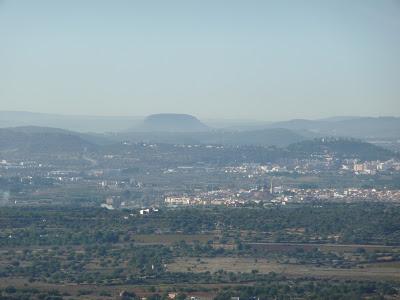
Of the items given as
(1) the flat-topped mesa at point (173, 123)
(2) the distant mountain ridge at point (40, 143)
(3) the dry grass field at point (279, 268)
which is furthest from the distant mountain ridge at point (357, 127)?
(3) the dry grass field at point (279, 268)

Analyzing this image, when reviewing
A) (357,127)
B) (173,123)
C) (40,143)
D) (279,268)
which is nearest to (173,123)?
(173,123)

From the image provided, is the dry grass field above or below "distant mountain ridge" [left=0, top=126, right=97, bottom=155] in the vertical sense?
below

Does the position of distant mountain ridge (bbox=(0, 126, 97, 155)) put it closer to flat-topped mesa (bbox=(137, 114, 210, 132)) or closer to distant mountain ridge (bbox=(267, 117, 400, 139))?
distant mountain ridge (bbox=(267, 117, 400, 139))

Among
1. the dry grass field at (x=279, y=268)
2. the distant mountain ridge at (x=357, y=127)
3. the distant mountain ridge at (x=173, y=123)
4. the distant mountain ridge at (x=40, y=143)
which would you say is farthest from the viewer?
the distant mountain ridge at (x=173, y=123)

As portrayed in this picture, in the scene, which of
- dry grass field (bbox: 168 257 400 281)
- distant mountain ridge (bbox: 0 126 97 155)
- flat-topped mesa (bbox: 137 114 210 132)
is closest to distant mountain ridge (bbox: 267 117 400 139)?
flat-topped mesa (bbox: 137 114 210 132)

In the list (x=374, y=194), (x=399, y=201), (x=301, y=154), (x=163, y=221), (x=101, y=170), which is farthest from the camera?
(x=301, y=154)

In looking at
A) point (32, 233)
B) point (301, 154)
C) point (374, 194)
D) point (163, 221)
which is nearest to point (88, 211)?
point (163, 221)

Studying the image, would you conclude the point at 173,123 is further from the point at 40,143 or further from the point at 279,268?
the point at 279,268

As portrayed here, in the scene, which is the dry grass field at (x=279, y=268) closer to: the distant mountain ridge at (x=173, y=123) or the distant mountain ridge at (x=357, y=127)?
the distant mountain ridge at (x=357, y=127)

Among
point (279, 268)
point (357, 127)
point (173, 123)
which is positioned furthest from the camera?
point (173, 123)

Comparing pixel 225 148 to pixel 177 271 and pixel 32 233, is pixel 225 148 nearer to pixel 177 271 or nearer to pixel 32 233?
pixel 32 233

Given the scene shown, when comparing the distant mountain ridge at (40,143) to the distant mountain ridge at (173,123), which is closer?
the distant mountain ridge at (40,143)
